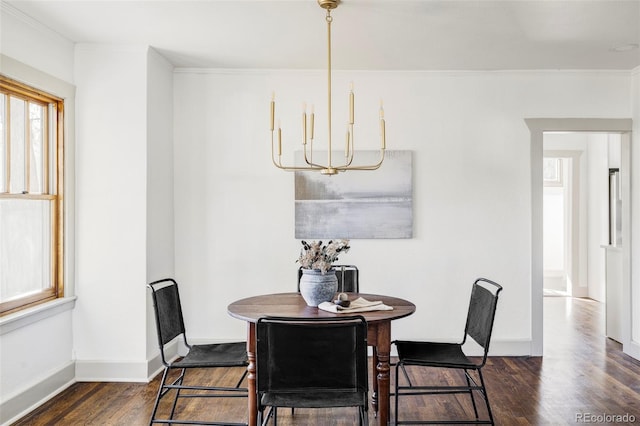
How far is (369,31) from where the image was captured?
138 inches

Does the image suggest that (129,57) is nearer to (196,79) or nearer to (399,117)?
(196,79)

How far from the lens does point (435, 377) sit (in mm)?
3873

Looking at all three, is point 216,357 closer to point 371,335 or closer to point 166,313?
point 166,313

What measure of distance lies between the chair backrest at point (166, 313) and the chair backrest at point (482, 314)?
5.96 ft

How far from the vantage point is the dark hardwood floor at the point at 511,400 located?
3078 millimetres

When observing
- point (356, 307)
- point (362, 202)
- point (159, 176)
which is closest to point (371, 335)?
point (356, 307)

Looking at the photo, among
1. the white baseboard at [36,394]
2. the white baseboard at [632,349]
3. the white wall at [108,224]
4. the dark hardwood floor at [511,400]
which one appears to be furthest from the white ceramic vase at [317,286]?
the white baseboard at [632,349]

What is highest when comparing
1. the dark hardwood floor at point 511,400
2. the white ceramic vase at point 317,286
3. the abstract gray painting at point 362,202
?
the abstract gray painting at point 362,202

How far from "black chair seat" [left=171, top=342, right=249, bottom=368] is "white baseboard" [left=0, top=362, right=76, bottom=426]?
Result: 1108mm

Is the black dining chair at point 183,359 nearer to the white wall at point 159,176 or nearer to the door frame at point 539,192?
the white wall at point 159,176

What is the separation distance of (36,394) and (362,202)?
286cm

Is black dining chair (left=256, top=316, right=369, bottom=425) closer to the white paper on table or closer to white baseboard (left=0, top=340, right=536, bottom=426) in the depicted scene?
the white paper on table

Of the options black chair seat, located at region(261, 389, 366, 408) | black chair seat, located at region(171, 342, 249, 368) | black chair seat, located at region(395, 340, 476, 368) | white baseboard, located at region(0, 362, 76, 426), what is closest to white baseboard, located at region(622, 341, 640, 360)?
black chair seat, located at region(395, 340, 476, 368)

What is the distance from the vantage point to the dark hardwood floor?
308 cm
